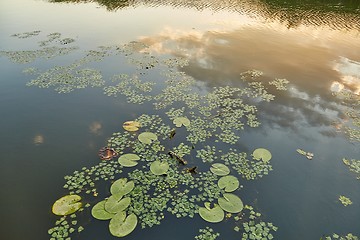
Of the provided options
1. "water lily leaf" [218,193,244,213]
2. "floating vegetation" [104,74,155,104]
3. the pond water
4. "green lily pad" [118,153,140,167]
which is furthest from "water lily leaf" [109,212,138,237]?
"floating vegetation" [104,74,155,104]

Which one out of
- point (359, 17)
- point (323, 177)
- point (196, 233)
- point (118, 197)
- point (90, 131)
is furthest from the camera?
point (359, 17)

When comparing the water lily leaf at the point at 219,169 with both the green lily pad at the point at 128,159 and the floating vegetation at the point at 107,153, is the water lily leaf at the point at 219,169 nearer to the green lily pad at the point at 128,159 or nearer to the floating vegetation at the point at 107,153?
the green lily pad at the point at 128,159

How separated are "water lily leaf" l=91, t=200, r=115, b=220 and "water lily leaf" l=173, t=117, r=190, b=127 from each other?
17.4ft

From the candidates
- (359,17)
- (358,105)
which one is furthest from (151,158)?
(359,17)

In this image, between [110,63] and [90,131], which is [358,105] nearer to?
[90,131]

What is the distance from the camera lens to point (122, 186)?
29.7 ft

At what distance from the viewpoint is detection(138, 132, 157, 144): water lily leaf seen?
11.2 metres

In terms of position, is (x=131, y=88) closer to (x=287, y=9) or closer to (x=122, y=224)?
(x=122, y=224)

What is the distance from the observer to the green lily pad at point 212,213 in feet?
26.7

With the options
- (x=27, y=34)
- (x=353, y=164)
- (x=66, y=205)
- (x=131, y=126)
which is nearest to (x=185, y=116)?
(x=131, y=126)

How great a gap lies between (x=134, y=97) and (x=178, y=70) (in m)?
4.55

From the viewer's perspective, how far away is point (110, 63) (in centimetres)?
1855

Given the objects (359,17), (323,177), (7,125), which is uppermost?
(359,17)

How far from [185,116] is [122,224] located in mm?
6503
